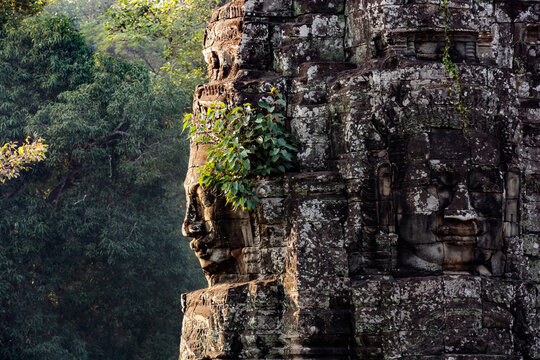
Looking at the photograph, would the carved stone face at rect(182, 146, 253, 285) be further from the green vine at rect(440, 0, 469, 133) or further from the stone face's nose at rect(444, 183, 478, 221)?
the green vine at rect(440, 0, 469, 133)

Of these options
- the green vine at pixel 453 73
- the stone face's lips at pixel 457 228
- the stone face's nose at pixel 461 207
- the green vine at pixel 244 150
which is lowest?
the stone face's lips at pixel 457 228

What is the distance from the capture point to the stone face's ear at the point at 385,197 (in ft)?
32.8

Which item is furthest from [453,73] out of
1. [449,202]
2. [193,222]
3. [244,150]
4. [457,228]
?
[193,222]

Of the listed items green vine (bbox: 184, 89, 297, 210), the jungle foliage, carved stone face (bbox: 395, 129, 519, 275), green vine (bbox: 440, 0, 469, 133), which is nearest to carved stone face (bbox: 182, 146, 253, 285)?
green vine (bbox: 184, 89, 297, 210)

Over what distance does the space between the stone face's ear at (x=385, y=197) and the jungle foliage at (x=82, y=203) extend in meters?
11.3

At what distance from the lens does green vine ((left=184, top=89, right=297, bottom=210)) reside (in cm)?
1038

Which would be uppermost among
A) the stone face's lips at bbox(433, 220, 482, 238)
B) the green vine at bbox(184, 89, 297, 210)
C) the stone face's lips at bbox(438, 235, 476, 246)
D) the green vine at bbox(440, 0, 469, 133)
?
the green vine at bbox(440, 0, 469, 133)

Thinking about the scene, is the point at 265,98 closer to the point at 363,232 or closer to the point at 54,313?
the point at 363,232

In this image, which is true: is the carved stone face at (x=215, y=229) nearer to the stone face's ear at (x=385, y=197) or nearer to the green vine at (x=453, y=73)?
the stone face's ear at (x=385, y=197)

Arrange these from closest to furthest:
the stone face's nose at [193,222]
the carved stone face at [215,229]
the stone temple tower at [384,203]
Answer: the stone temple tower at [384,203]
the carved stone face at [215,229]
the stone face's nose at [193,222]

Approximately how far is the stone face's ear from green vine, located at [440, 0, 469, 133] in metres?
0.92

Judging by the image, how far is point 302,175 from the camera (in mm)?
10305

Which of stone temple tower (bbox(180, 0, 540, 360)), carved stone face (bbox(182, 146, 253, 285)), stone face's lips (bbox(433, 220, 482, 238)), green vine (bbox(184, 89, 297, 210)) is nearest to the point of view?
stone temple tower (bbox(180, 0, 540, 360))

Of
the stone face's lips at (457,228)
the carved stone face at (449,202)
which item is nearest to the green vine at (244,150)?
the carved stone face at (449,202)
